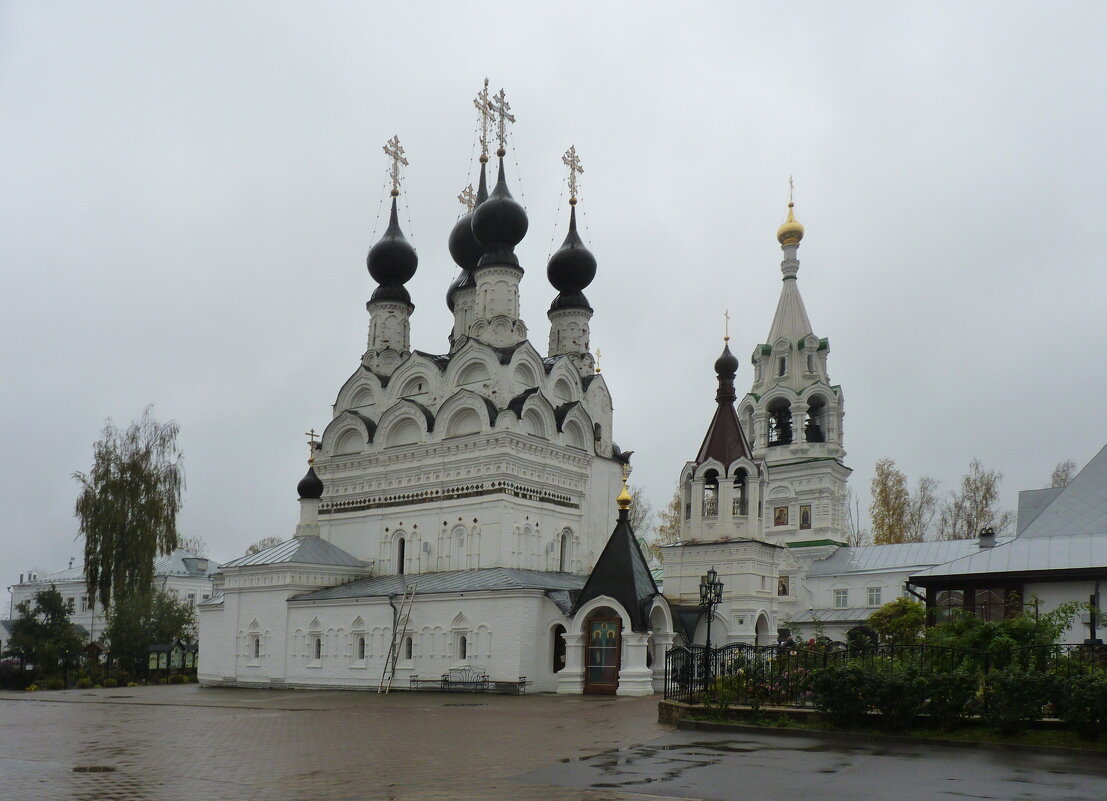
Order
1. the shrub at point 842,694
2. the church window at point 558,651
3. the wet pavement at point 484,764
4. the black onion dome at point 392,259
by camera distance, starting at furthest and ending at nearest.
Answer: the black onion dome at point 392,259
the church window at point 558,651
the shrub at point 842,694
the wet pavement at point 484,764

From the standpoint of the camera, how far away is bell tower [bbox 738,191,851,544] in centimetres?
4288

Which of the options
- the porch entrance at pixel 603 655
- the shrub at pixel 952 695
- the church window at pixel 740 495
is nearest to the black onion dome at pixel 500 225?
the church window at pixel 740 495

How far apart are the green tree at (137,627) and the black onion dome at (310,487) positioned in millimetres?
7134

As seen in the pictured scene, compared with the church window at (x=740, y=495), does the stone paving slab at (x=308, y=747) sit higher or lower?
lower

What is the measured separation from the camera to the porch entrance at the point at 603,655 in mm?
22344

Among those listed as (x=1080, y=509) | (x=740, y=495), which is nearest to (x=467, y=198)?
(x=740, y=495)

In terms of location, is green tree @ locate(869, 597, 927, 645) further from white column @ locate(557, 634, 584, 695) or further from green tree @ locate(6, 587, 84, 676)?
green tree @ locate(6, 587, 84, 676)

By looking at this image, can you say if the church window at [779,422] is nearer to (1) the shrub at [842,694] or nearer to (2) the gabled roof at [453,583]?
(2) the gabled roof at [453,583]

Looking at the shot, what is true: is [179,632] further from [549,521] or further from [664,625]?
[664,625]

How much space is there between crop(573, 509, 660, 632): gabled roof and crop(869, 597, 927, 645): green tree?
489cm

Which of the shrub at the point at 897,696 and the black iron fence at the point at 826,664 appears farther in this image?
the black iron fence at the point at 826,664

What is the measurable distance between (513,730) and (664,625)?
35.1 ft

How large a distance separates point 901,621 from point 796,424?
25238mm

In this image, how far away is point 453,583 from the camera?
25.6 m
